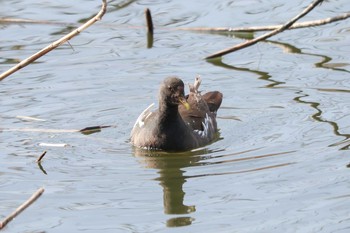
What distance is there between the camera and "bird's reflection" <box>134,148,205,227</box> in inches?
340

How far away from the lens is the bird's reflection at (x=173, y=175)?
8634mm

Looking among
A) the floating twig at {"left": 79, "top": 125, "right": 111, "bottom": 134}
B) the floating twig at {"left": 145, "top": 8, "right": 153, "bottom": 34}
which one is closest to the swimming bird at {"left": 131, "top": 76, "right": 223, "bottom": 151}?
the floating twig at {"left": 79, "top": 125, "right": 111, "bottom": 134}

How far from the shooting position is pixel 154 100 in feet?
39.7

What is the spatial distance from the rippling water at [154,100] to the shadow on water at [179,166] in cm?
2

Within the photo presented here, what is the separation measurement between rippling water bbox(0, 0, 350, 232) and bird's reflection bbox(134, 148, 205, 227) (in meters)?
0.02

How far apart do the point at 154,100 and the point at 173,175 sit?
94.0 inches

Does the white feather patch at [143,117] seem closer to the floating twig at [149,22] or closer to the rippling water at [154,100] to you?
the rippling water at [154,100]

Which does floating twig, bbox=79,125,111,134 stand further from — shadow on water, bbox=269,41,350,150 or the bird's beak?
shadow on water, bbox=269,41,350,150

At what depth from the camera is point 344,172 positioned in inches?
368

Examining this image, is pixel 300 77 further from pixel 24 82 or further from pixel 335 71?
pixel 24 82

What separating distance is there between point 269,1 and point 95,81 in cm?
388

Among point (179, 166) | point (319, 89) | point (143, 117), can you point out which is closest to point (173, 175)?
point (179, 166)

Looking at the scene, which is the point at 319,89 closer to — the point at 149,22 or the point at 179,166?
the point at 179,166

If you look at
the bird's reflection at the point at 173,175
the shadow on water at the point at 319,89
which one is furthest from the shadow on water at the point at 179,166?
the shadow on water at the point at 319,89
